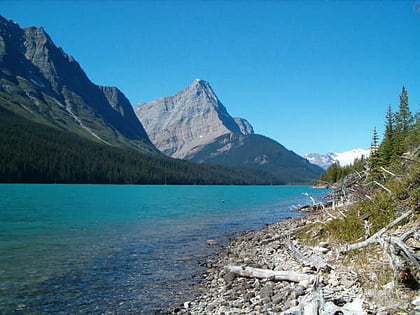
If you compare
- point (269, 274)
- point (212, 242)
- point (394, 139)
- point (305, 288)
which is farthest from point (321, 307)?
point (394, 139)

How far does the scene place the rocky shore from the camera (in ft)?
26.6

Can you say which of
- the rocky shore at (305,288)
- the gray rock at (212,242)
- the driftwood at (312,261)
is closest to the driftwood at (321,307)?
the rocky shore at (305,288)

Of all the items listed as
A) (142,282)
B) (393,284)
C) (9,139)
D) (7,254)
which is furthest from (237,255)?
(9,139)

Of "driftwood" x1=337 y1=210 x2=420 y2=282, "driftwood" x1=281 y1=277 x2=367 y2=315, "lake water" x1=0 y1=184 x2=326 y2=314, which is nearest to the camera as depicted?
"driftwood" x1=281 y1=277 x2=367 y2=315

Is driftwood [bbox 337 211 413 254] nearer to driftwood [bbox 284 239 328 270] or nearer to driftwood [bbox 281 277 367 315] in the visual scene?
driftwood [bbox 284 239 328 270]

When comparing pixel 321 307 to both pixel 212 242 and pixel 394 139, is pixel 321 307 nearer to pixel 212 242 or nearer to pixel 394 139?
pixel 212 242

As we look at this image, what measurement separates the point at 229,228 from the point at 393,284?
26722 mm

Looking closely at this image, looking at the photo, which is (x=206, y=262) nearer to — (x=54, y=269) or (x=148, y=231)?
(x=54, y=269)

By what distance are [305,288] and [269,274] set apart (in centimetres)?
236

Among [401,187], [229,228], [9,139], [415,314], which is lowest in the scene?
[229,228]

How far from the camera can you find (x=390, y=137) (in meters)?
50.4

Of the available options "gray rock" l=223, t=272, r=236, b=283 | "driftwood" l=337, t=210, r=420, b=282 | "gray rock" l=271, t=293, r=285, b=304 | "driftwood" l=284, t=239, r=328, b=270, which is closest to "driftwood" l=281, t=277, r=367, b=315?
"driftwood" l=337, t=210, r=420, b=282

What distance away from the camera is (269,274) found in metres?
13.3

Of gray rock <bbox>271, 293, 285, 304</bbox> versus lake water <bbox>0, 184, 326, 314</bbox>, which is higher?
gray rock <bbox>271, 293, 285, 304</bbox>
